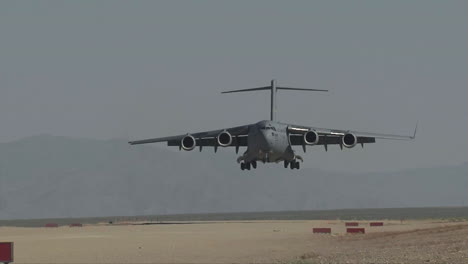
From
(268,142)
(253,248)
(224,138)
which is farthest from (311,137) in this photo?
(253,248)

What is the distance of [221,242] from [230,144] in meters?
24.1

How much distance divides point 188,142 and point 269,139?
6989 mm

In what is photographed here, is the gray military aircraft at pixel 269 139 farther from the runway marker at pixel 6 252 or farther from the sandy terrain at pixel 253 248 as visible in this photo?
the runway marker at pixel 6 252

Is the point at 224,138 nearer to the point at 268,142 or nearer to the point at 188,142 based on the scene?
the point at 188,142

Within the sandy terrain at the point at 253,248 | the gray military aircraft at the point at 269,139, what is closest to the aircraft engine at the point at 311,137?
the gray military aircraft at the point at 269,139

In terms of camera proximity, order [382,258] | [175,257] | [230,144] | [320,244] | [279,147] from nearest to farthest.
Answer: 1. [382,258]
2. [175,257]
3. [320,244]
4. [279,147]
5. [230,144]

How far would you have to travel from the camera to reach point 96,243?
149ft

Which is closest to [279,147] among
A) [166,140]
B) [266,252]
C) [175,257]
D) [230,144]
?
[230,144]

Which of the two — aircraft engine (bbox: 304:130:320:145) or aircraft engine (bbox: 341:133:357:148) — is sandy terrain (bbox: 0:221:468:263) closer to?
aircraft engine (bbox: 341:133:357:148)

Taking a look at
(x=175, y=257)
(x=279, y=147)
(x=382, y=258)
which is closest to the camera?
(x=382, y=258)

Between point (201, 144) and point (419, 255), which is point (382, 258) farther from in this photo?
point (201, 144)

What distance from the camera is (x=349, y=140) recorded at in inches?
2606

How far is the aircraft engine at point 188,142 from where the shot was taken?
6625cm

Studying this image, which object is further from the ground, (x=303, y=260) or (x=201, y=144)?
(x=201, y=144)
